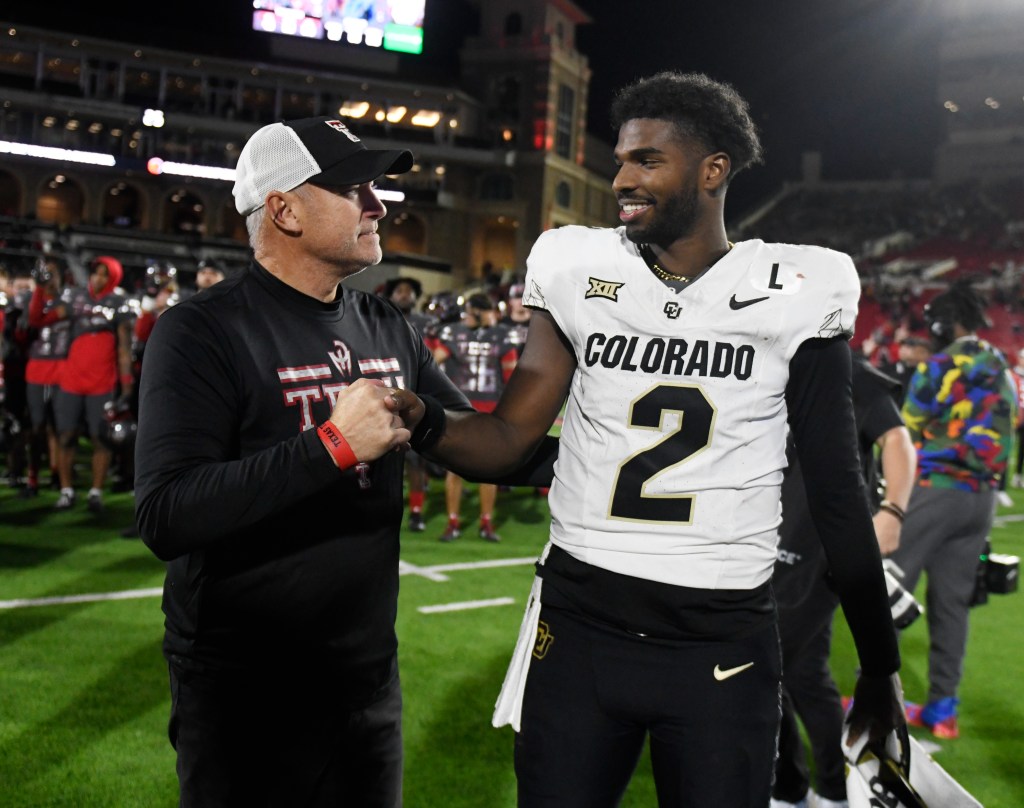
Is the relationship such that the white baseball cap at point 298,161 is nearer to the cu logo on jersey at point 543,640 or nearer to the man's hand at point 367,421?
the man's hand at point 367,421

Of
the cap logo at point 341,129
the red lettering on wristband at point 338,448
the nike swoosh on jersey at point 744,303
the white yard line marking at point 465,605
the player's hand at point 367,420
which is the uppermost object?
the cap logo at point 341,129

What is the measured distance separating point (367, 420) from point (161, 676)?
3583 mm

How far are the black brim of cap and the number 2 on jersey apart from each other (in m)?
0.88

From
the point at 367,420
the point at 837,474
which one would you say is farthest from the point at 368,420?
the point at 837,474

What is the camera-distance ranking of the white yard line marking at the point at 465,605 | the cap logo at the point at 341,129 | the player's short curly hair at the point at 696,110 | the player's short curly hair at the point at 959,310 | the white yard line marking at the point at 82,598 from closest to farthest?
the player's short curly hair at the point at 696,110 < the cap logo at the point at 341,129 < the player's short curly hair at the point at 959,310 < the white yard line marking at the point at 82,598 < the white yard line marking at the point at 465,605

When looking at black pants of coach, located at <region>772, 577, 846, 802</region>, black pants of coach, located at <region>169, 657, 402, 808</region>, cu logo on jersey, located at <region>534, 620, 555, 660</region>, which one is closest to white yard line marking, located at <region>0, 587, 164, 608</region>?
black pants of coach, located at <region>772, 577, 846, 802</region>

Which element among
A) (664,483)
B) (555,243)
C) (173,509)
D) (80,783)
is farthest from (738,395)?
(80,783)

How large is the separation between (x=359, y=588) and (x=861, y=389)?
7.20ft

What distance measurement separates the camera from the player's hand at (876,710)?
2168 mm

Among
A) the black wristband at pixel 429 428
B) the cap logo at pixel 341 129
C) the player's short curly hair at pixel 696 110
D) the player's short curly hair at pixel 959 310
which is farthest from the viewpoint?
the player's short curly hair at pixel 959 310

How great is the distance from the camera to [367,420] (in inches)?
77.5

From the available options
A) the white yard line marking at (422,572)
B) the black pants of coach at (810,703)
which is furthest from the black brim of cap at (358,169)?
the white yard line marking at (422,572)

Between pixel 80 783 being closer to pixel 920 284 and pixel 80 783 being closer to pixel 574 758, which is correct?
pixel 574 758

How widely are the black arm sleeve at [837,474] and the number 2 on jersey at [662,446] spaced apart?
8.9 inches
